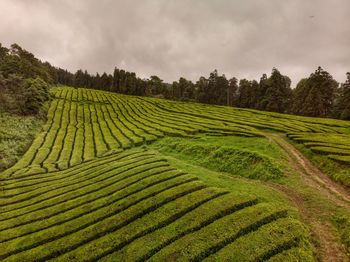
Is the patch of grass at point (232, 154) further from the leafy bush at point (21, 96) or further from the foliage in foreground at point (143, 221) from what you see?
the leafy bush at point (21, 96)

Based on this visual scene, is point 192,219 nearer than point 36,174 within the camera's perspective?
Yes

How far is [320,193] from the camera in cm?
2198

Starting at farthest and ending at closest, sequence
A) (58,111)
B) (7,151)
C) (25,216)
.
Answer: (58,111), (7,151), (25,216)

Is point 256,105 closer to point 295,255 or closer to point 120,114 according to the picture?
point 120,114

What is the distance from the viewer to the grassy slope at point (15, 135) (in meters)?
46.8

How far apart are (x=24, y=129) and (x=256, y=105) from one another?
81.9 m

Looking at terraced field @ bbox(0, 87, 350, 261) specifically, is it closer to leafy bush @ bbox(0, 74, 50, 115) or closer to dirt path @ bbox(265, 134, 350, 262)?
dirt path @ bbox(265, 134, 350, 262)

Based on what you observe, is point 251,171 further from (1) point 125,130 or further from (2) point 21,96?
(2) point 21,96

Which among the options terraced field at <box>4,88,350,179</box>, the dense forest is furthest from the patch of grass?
the dense forest

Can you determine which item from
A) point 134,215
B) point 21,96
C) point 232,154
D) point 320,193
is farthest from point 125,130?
point 320,193

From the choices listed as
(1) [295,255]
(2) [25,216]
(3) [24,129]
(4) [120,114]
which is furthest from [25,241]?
(4) [120,114]

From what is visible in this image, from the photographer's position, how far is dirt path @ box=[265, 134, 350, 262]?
15141 millimetres

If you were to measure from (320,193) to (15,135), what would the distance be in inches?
2315

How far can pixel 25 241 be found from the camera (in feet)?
73.8
